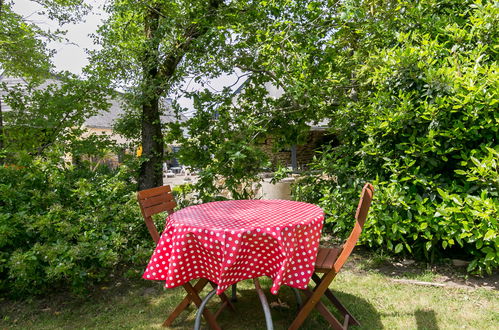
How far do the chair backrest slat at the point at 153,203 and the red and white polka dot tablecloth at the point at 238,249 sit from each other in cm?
27

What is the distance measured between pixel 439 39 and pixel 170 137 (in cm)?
380

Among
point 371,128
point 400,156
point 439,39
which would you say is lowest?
point 400,156

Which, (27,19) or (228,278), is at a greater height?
(27,19)

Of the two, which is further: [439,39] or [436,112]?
[439,39]

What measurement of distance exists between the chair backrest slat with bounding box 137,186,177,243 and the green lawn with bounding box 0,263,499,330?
2.70ft

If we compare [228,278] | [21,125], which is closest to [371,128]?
[228,278]

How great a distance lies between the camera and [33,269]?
9.11 feet

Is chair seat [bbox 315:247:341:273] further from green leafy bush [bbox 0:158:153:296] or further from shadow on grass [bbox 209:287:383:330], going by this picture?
green leafy bush [bbox 0:158:153:296]

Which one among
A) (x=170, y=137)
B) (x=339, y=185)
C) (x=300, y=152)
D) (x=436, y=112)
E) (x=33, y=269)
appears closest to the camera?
(x=33, y=269)

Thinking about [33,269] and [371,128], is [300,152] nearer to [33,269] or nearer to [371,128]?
[371,128]

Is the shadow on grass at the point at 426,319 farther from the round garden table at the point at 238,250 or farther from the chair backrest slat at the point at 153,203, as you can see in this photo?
the chair backrest slat at the point at 153,203

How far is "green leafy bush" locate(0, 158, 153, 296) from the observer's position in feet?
9.28

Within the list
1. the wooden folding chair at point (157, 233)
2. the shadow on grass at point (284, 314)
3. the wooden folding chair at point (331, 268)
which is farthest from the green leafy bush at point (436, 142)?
the wooden folding chair at point (157, 233)

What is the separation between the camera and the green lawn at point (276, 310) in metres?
2.58
